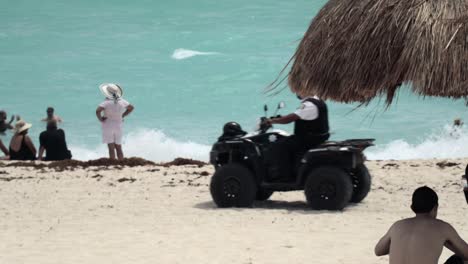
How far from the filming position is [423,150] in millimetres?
29750

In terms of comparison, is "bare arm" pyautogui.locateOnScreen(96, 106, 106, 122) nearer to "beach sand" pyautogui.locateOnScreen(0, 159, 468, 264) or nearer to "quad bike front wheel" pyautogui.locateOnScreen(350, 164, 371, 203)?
"beach sand" pyautogui.locateOnScreen(0, 159, 468, 264)

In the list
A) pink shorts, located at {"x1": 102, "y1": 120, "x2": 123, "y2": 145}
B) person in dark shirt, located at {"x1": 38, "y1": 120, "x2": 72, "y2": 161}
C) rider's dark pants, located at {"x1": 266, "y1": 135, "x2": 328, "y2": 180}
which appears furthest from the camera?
person in dark shirt, located at {"x1": 38, "y1": 120, "x2": 72, "y2": 161}

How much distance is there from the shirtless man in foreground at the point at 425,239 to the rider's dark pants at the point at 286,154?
6221 millimetres

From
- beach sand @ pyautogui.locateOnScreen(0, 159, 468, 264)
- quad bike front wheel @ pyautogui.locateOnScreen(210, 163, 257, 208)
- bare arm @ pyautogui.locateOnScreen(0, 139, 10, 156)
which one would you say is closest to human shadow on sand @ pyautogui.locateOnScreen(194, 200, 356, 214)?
beach sand @ pyautogui.locateOnScreen(0, 159, 468, 264)

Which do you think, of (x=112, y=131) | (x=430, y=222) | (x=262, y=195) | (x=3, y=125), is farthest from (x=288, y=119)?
(x=3, y=125)

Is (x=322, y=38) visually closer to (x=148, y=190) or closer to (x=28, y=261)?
(x=28, y=261)

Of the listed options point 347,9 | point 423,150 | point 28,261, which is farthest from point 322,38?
point 423,150

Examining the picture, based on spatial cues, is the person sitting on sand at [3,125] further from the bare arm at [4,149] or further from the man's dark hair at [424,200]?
the man's dark hair at [424,200]

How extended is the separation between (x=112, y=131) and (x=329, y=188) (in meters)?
6.89

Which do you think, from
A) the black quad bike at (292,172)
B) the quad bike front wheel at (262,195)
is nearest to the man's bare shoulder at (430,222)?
the black quad bike at (292,172)

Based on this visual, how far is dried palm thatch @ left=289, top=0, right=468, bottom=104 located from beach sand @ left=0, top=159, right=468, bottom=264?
8.42ft

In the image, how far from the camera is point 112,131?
18.5 meters

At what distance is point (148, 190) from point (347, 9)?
8269 mm

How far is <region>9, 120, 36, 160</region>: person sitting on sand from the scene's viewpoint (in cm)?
1925
